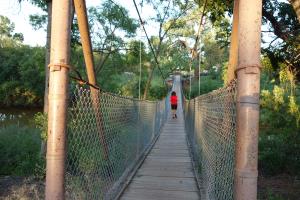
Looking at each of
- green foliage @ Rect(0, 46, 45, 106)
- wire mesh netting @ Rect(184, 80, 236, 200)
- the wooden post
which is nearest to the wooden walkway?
wire mesh netting @ Rect(184, 80, 236, 200)

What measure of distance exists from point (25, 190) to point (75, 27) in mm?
4578

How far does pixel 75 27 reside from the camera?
7.28 metres

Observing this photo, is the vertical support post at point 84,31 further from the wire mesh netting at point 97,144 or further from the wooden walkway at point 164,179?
the wooden walkway at point 164,179

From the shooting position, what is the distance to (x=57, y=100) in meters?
1.18

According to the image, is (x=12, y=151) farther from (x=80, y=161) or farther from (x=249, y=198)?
(x=249, y=198)

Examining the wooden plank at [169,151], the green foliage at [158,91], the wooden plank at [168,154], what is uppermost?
the green foliage at [158,91]

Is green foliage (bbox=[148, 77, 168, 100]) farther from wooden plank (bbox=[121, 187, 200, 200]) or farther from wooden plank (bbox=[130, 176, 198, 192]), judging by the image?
wooden plank (bbox=[121, 187, 200, 200])

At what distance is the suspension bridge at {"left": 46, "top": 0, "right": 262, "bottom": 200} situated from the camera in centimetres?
109

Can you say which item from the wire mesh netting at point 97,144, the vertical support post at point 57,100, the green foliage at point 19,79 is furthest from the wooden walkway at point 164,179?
the green foliage at point 19,79

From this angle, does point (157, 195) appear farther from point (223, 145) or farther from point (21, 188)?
point (223, 145)

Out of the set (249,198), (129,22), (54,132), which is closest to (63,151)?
(54,132)

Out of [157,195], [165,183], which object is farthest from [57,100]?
[165,183]

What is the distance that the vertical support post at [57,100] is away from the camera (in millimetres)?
1168

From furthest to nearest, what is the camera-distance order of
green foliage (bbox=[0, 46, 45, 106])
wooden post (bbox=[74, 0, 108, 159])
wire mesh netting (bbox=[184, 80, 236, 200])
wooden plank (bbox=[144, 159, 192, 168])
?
green foliage (bbox=[0, 46, 45, 106]), wooden plank (bbox=[144, 159, 192, 168]), wooden post (bbox=[74, 0, 108, 159]), wire mesh netting (bbox=[184, 80, 236, 200])
